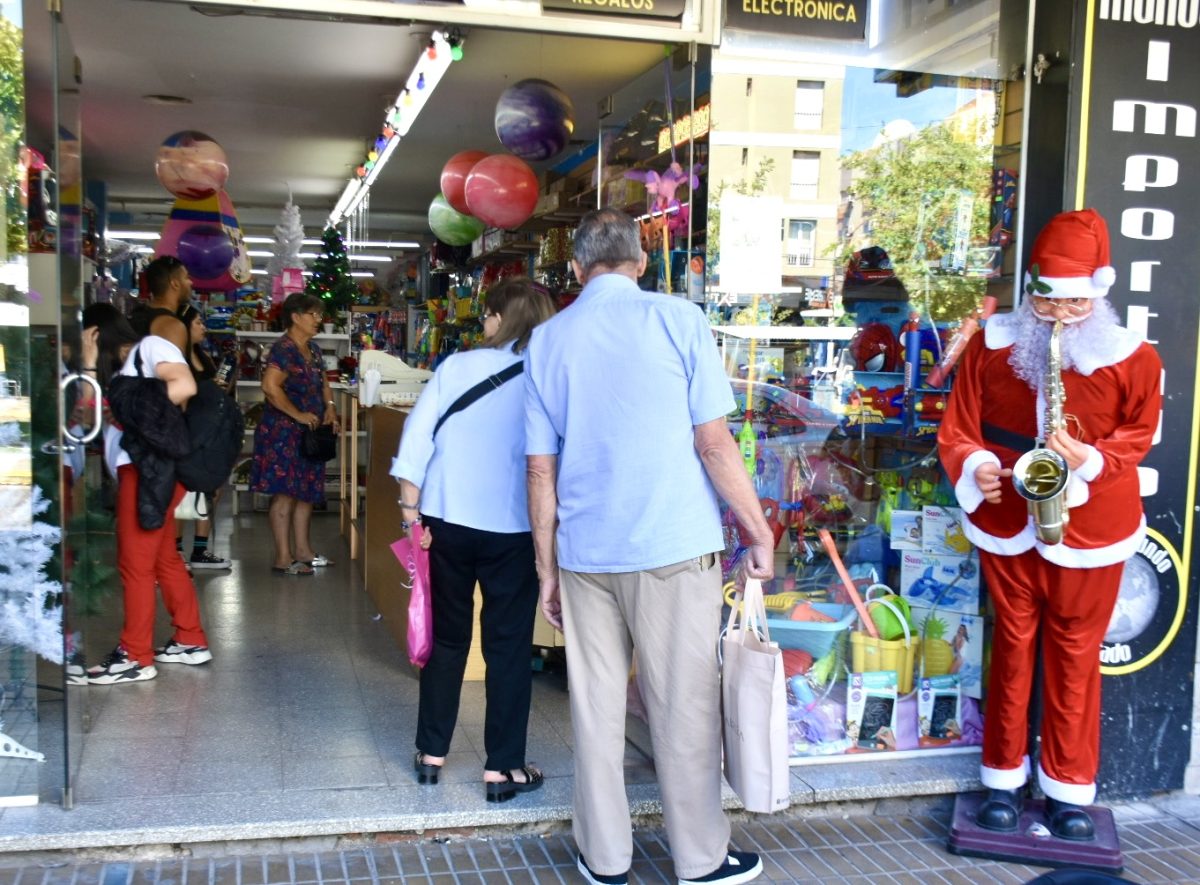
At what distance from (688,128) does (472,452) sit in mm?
1405

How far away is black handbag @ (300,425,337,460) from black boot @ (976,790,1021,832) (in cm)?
422

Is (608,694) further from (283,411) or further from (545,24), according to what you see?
(283,411)

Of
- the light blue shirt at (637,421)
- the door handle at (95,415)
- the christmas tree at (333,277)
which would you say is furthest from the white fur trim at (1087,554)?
the christmas tree at (333,277)

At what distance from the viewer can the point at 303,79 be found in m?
8.14

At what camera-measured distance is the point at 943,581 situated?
3732mm

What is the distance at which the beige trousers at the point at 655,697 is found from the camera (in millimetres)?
2684

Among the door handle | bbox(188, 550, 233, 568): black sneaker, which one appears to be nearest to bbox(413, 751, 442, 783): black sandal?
the door handle

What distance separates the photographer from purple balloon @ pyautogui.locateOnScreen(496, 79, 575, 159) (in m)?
5.70

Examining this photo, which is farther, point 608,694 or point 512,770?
point 512,770

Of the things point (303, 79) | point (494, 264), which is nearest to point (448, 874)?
A: point (303, 79)

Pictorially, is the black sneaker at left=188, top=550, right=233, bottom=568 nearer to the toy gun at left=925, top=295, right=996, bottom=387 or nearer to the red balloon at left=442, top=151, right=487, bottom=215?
the red balloon at left=442, top=151, right=487, bottom=215

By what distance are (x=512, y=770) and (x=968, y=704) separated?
1544 mm

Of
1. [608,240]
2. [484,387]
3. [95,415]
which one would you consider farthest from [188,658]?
[608,240]

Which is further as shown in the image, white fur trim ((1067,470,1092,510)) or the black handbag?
the black handbag
